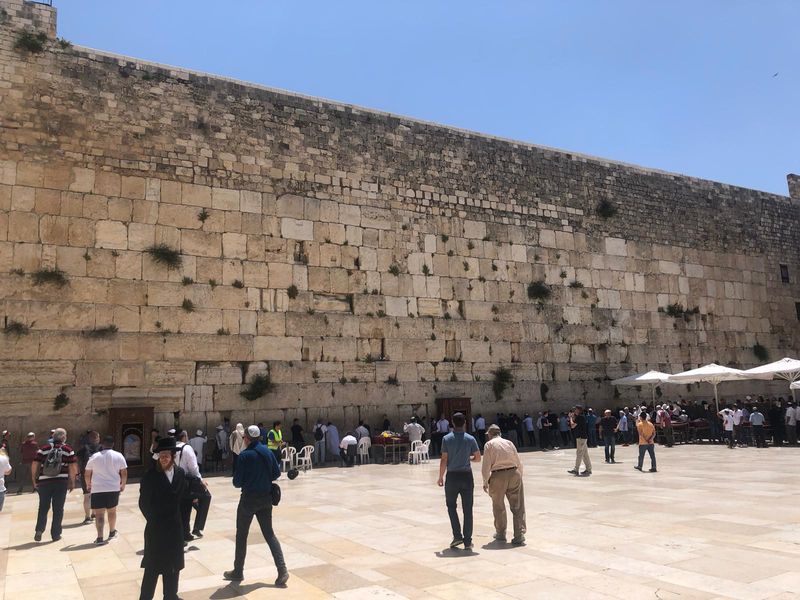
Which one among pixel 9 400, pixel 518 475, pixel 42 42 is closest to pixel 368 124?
pixel 42 42

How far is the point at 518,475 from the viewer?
20.8 ft

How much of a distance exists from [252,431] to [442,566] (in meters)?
1.93

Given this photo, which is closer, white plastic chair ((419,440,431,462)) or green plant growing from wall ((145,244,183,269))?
green plant growing from wall ((145,244,183,269))

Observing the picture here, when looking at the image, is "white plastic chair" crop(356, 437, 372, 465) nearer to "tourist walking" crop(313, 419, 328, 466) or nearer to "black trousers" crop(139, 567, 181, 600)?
"tourist walking" crop(313, 419, 328, 466)

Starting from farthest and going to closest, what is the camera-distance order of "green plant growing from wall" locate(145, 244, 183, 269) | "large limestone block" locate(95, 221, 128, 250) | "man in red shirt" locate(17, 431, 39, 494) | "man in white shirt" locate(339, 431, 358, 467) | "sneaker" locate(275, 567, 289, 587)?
"man in white shirt" locate(339, 431, 358, 467), "green plant growing from wall" locate(145, 244, 183, 269), "large limestone block" locate(95, 221, 128, 250), "man in red shirt" locate(17, 431, 39, 494), "sneaker" locate(275, 567, 289, 587)

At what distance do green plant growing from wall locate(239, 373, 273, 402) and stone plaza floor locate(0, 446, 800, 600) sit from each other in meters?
4.06

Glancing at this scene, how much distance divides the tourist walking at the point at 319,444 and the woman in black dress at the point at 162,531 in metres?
10.0

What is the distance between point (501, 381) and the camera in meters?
17.5

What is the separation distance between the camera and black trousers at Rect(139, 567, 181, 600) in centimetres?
423

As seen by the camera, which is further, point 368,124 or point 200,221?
point 368,124

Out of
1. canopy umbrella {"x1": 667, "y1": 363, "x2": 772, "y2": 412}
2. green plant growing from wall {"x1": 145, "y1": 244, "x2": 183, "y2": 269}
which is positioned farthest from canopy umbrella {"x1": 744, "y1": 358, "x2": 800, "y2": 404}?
green plant growing from wall {"x1": 145, "y1": 244, "x2": 183, "y2": 269}

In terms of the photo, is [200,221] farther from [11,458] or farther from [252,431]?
[252,431]

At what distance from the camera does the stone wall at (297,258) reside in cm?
1300

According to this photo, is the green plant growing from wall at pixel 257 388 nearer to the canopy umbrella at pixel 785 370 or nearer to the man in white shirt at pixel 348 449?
the man in white shirt at pixel 348 449
